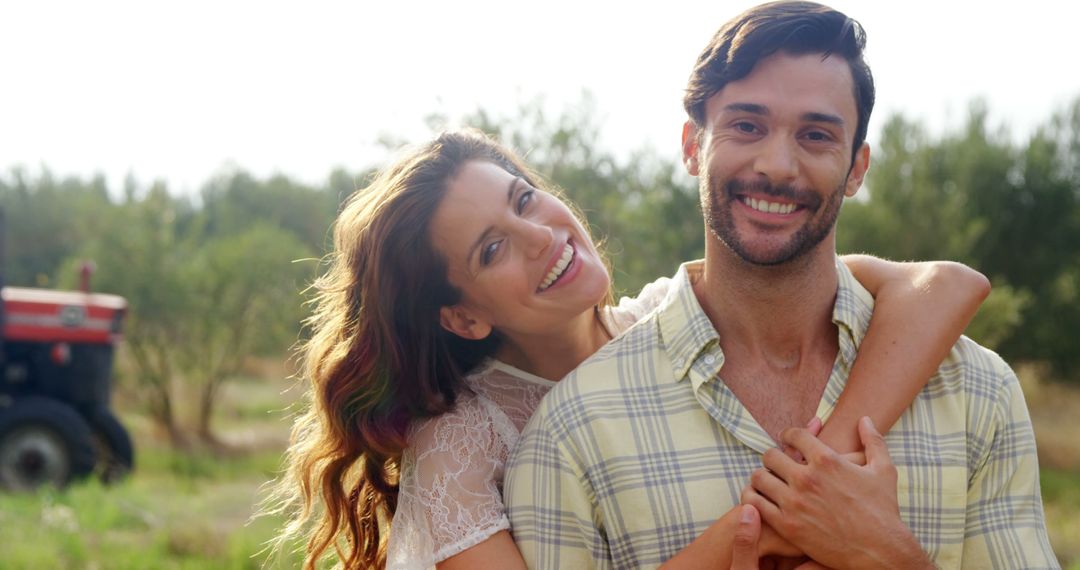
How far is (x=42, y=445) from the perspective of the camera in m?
8.99

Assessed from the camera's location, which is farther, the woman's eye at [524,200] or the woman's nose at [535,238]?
the woman's eye at [524,200]

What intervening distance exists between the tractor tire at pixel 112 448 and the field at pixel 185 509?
187mm

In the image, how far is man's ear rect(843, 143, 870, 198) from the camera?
7.69 ft

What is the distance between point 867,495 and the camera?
79.1 inches

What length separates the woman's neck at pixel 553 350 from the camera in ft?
9.27

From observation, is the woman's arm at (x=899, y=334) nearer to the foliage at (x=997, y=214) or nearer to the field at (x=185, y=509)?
the field at (x=185, y=509)

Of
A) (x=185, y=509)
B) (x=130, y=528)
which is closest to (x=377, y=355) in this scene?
(x=130, y=528)

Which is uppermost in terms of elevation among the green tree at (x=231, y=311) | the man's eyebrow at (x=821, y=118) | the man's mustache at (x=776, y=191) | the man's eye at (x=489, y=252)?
the man's eyebrow at (x=821, y=118)

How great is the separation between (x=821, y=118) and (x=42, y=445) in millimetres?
8160

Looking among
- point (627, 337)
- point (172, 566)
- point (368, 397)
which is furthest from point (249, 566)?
point (627, 337)

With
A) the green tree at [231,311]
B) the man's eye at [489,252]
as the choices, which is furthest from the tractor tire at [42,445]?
the man's eye at [489,252]

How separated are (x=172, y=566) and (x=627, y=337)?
4587 mm

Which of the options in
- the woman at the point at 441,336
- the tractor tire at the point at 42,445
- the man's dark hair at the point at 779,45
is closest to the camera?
the man's dark hair at the point at 779,45

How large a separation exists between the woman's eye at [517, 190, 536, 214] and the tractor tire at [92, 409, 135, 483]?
7.65 metres
